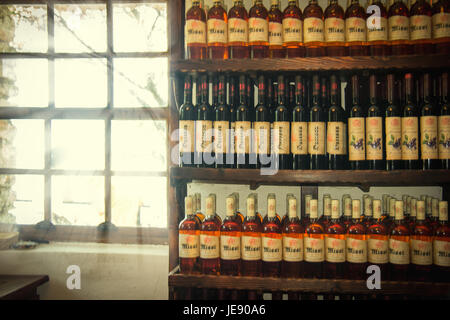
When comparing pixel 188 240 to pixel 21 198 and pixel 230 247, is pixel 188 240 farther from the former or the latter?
pixel 21 198

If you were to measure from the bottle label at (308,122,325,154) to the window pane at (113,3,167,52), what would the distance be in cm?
114

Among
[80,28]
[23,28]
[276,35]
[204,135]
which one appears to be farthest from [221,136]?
[23,28]

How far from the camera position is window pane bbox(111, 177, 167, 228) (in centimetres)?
193

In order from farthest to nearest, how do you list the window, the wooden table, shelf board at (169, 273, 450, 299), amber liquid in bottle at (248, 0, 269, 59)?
the window
the wooden table
amber liquid in bottle at (248, 0, 269, 59)
shelf board at (169, 273, 450, 299)

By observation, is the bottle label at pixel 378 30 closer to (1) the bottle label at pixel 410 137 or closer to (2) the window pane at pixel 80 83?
(1) the bottle label at pixel 410 137

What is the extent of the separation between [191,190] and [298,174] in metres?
0.65

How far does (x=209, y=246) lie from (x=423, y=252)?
82cm

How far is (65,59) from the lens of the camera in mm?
1975

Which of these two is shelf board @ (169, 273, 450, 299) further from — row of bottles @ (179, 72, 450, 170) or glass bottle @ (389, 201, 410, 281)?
row of bottles @ (179, 72, 450, 170)

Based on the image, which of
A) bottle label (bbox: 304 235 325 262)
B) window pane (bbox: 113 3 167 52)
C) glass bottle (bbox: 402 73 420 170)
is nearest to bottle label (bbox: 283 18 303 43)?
glass bottle (bbox: 402 73 420 170)

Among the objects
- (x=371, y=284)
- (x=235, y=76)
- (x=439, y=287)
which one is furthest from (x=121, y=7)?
(x=439, y=287)

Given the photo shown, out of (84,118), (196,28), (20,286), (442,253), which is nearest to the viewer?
(442,253)

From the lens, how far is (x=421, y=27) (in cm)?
124
